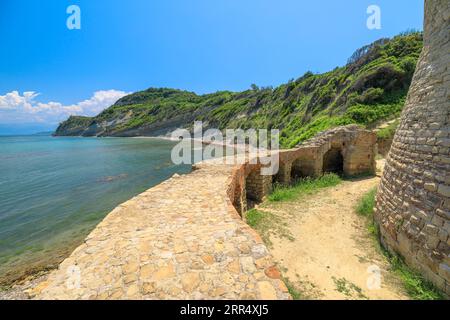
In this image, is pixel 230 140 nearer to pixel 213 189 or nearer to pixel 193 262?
pixel 213 189

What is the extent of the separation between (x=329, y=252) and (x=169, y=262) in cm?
497

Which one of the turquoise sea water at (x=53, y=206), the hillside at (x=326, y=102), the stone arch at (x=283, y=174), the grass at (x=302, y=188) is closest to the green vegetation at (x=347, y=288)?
the grass at (x=302, y=188)

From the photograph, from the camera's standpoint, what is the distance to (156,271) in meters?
2.66

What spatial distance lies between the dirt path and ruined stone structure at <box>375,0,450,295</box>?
2.41 feet

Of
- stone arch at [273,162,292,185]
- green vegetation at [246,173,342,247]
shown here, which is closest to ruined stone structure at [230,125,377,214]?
stone arch at [273,162,292,185]

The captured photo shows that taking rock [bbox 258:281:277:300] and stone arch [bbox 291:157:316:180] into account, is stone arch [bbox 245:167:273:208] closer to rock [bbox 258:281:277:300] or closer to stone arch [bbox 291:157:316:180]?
stone arch [bbox 291:157:316:180]

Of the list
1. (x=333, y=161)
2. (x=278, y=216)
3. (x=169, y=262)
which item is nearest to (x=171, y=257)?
(x=169, y=262)

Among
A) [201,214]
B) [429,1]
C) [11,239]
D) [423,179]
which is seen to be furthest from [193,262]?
[11,239]

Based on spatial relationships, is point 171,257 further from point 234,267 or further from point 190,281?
point 234,267

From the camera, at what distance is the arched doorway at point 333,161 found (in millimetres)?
13164

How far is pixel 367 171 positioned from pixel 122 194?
15288 millimetres

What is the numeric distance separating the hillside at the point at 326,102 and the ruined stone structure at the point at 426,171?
14.1 m

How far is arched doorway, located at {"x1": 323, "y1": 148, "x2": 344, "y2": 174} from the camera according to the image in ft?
43.2

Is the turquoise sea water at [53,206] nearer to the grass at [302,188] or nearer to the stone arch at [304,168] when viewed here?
the grass at [302,188]
